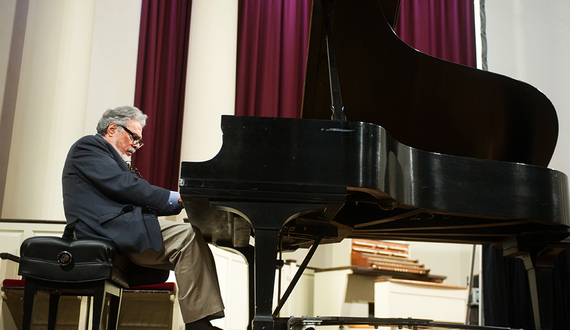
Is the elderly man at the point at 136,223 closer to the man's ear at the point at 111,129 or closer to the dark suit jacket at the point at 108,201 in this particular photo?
the dark suit jacket at the point at 108,201

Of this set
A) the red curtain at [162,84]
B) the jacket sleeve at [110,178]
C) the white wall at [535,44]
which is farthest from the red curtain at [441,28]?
the jacket sleeve at [110,178]

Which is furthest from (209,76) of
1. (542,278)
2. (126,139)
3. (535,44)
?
(535,44)

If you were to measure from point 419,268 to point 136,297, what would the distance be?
240 cm

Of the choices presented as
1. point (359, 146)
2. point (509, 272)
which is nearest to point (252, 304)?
point (359, 146)

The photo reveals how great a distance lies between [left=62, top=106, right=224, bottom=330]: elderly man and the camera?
206 centimetres

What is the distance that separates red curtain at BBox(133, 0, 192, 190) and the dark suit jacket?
206 centimetres

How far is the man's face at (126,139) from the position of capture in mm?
2643

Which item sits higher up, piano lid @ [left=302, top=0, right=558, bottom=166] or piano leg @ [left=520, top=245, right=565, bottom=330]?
piano lid @ [left=302, top=0, right=558, bottom=166]

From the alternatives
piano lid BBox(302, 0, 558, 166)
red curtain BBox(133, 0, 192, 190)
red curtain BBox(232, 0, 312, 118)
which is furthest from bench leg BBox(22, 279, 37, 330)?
red curtain BBox(232, 0, 312, 118)

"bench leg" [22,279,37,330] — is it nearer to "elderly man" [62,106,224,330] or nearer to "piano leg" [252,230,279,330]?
"elderly man" [62,106,224,330]

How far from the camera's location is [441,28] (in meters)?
5.30

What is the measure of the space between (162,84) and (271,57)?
1.06 metres

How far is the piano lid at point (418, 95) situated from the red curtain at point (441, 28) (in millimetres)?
2656

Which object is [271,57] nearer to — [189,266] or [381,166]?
[189,266]
